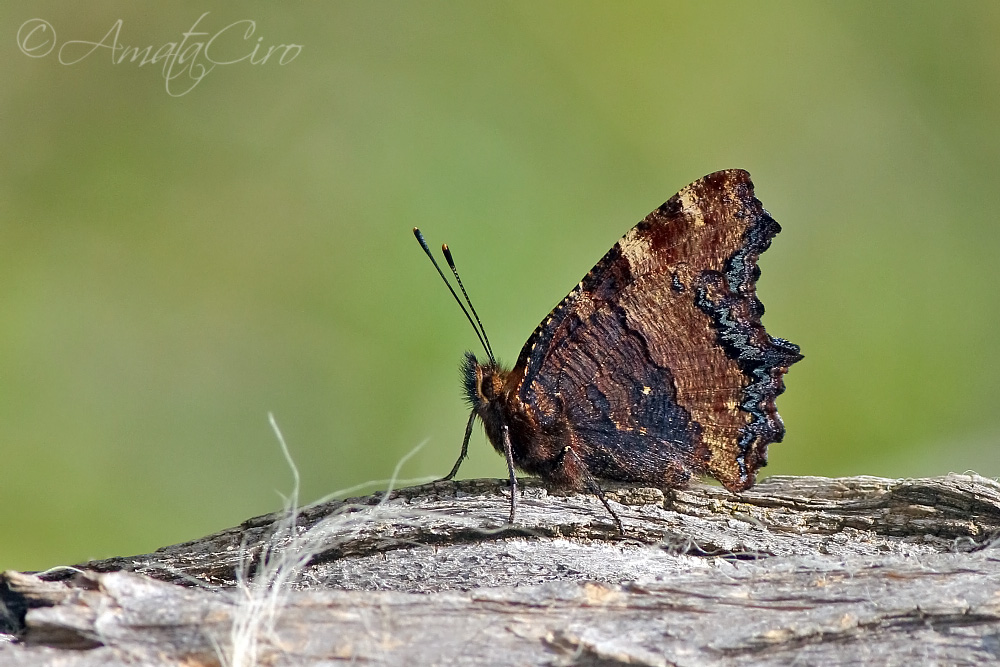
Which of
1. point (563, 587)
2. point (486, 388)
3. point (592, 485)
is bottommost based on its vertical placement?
point (563, 587)

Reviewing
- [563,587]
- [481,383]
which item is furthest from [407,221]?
[563,587]

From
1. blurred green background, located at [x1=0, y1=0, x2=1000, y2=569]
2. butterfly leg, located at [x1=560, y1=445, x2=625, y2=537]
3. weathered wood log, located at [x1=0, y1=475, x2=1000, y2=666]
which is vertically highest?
blurred green background, located at [x1=0, y1=0, x2=1000, y2=569]

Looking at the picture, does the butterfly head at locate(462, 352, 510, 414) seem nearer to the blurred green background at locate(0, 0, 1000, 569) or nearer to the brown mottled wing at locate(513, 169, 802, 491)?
the brown mottled wing at locate(513, 169, 802, 491)

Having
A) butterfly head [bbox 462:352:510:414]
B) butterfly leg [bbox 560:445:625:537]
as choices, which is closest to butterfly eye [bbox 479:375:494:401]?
butterfly head [bbox 462:352:510:414]

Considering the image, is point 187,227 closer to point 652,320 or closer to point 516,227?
point 516,227

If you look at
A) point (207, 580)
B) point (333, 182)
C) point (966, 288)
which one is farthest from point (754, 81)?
point (207, 580)

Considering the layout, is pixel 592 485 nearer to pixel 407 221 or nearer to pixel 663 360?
pixel 663 360
